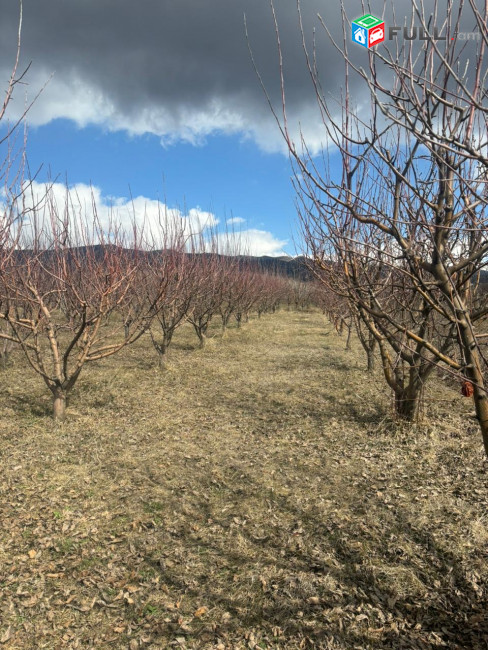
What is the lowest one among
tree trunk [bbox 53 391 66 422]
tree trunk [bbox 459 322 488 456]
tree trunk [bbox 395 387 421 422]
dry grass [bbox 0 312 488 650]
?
dry grass [bbox 0 312 488 650]

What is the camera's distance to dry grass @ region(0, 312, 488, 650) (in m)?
2.51

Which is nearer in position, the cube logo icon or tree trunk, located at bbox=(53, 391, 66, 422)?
the cube logo icon

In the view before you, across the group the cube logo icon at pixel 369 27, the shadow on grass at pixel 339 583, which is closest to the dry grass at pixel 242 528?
the shadow on grass at pixel 339 583

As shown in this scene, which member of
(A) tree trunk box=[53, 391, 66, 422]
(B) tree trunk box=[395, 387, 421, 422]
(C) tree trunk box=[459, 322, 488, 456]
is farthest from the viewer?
(A) tree trunk box=[53, 391, 66, 422]

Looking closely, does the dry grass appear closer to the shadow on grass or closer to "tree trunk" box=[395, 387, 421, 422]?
the shadow on grass

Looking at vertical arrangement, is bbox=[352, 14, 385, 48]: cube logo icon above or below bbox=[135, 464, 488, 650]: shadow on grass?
above

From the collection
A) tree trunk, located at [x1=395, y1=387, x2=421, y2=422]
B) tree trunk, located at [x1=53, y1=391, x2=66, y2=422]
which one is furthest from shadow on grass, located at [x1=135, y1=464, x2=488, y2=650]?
tree trunk, located at [x1=53, y1=391, x2=66, y2=422]

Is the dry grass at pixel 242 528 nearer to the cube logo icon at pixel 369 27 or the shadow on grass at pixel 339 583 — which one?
the shadow on grass at pixel 339 583

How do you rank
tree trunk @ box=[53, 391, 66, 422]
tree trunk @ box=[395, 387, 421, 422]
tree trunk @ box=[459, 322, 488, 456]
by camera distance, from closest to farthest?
tree trunk @ box=[459, 322, 488, 456] < tree trunk @ box=[395, 387, 421, 422] < tree trunk @ box=[53, 391, 66, 422]

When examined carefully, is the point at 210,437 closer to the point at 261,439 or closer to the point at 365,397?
the point at 261,439

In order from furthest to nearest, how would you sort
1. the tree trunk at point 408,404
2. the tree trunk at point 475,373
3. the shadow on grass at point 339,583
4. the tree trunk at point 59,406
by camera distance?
the tree trunk at point 59,406
the tree trunk at point 408,404
the shadow on grass at point 339,583
the tree trunk at point 475,373

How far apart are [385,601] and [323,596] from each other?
1.40 ft

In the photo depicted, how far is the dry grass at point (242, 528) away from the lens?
251 cm

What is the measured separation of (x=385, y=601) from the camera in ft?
8.61
